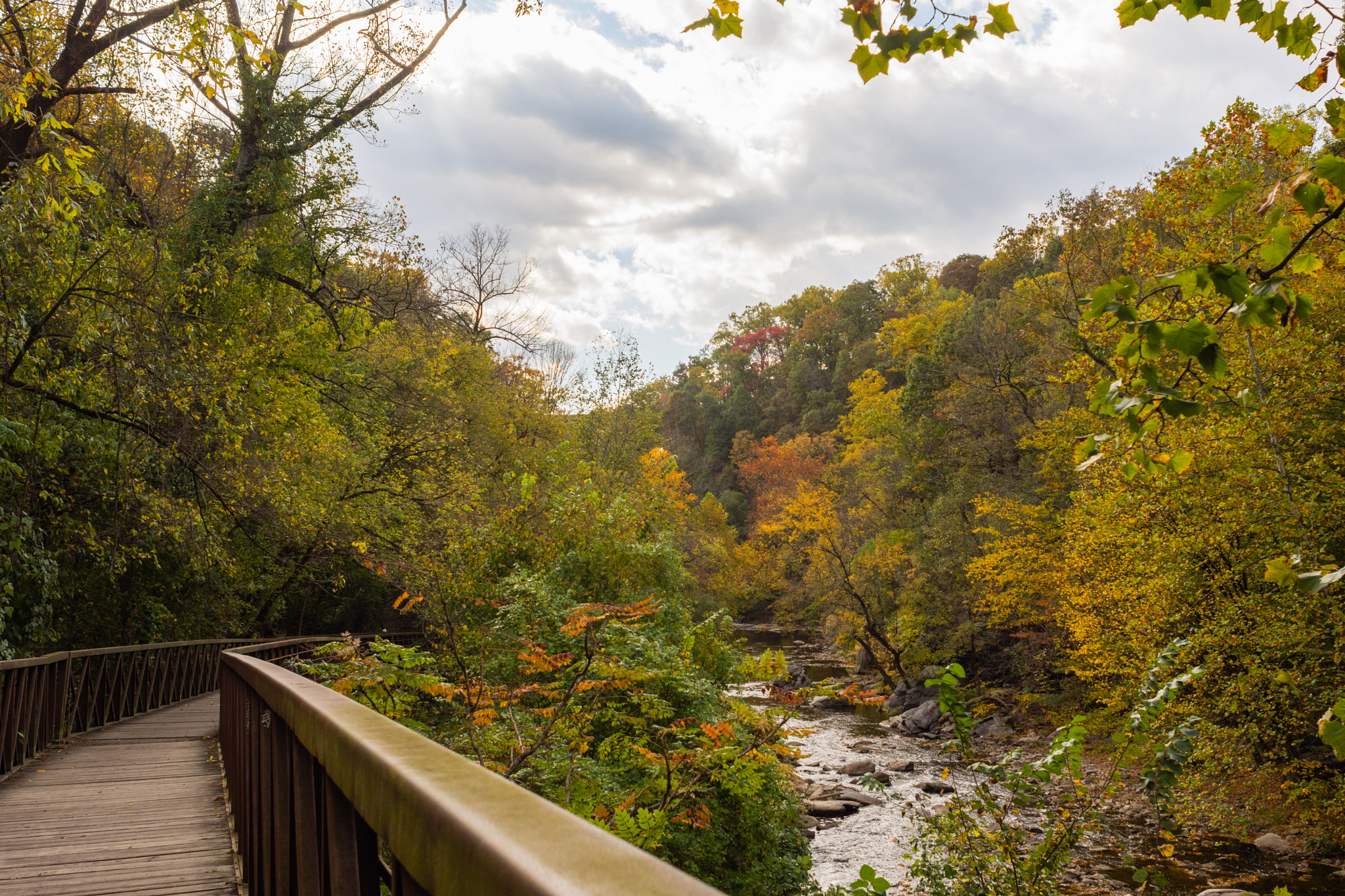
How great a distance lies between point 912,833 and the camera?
1111 centimetres

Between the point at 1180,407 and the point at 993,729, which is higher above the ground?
the point at 1180,407

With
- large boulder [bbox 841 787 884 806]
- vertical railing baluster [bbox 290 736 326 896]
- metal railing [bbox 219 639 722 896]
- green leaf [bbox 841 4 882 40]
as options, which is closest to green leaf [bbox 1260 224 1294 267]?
green leaf [bbox 841 4 882 40]

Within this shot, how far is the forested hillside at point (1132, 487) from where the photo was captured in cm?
256

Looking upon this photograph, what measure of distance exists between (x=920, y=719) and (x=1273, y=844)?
9.25 metres

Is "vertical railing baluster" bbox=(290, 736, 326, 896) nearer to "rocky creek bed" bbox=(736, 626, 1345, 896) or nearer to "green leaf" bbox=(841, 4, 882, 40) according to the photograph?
"green leaf" bbox=(841, 4, 882, 40)

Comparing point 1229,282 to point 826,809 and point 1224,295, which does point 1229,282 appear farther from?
point 826,809

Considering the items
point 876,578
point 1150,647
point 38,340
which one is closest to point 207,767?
point 38,340

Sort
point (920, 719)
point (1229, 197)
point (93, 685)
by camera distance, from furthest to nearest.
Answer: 1. point (920, 719)
2. point (93, 685)
3. point (1229, 197)

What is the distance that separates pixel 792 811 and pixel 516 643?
353cm

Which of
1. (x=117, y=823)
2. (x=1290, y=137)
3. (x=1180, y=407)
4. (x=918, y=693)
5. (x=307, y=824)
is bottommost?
(x=918, y=693)

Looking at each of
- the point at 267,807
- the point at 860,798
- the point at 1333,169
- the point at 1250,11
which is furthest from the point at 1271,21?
the point at 860,798

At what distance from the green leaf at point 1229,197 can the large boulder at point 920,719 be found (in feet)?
63.1

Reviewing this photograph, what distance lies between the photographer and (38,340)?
768cm

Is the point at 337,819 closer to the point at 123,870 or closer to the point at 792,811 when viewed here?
the point at 123,870
